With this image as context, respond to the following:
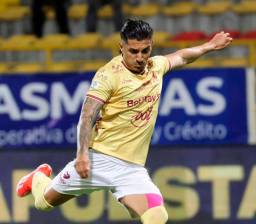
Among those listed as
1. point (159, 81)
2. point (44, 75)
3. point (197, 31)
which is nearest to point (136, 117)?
A: point (159, 81)

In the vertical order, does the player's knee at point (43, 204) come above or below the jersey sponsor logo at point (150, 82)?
below

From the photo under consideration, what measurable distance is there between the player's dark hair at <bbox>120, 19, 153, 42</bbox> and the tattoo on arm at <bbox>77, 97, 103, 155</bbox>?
489 millimetres

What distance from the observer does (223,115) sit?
970 centimetres

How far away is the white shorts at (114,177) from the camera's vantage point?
6.72 metres

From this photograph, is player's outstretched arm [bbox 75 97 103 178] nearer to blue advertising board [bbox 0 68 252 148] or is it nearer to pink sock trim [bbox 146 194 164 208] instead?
pink sock trim [bbox 146 194 164 208]

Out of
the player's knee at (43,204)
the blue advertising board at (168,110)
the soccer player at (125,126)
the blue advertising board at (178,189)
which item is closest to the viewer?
the soccer player at (125,126)

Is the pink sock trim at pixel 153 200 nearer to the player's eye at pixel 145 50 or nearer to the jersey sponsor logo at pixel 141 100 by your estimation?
the jersey sponsor logo at pixel 141 100

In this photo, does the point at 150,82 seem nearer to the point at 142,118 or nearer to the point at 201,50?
the point at 142,118

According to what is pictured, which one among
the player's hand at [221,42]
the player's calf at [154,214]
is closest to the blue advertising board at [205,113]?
the player's hand at [221,42]

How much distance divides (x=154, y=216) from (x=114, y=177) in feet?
1.51

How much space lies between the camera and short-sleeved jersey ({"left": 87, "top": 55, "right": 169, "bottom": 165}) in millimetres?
6535

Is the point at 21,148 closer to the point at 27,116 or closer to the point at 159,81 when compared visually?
the point at 27,116

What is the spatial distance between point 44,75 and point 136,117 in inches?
129

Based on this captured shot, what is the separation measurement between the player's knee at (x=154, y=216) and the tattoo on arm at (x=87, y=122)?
630mm
